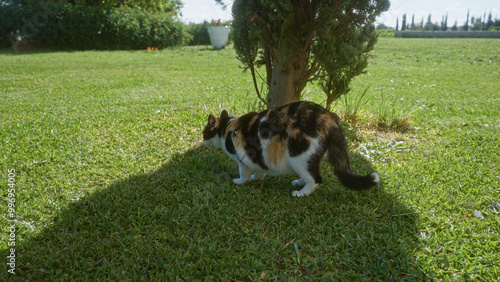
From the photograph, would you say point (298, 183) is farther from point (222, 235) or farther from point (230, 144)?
point (222, 235)

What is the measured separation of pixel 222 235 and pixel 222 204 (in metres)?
0.41

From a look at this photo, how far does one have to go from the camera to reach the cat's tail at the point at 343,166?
8.15 ft

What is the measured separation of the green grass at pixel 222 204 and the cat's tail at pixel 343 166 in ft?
1.07

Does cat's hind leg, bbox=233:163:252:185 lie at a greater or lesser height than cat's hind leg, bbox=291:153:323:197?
lesser

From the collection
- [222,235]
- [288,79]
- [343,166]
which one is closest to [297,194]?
[343,166]

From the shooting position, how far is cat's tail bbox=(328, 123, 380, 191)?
249 centimetres

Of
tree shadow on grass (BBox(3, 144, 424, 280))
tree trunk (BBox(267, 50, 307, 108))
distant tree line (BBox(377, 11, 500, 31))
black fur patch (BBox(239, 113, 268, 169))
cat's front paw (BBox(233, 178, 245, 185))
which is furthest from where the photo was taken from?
distant tree line (BBox(377, 11, 500, 31))

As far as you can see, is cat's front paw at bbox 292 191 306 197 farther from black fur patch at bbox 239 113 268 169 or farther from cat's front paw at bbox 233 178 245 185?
cat's front paw at bbox 233 178 245 185

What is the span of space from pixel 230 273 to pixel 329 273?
65 cm

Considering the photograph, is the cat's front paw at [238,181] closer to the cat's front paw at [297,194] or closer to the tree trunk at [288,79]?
the cat's front paw at [297,194]

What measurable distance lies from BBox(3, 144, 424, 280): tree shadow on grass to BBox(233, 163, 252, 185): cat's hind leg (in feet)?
0.24

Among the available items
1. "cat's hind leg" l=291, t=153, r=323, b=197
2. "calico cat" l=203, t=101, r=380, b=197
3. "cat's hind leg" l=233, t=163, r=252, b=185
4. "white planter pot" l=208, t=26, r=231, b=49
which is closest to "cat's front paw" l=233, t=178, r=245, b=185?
"cat's hind leg" l=233, t=163, r=252, b=185

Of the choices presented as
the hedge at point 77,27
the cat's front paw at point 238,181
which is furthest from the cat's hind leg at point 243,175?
the hedge at point 77,27

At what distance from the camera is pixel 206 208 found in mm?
2766
